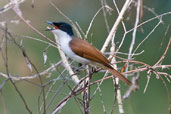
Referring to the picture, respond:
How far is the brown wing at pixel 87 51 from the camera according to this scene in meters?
2.67

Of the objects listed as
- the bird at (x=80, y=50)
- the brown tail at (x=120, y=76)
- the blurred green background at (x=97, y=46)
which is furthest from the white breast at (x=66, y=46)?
the blurred green background at (x=97, y=46)

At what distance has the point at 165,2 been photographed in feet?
24.0

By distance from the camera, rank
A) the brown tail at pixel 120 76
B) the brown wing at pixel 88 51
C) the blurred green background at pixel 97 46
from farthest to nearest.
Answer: the blurred green background at pixel 97 46 < the brown wing at pixel 88 51 < the brown tail at pixel 120 76

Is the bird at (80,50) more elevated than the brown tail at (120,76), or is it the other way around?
the bird at (80,50)

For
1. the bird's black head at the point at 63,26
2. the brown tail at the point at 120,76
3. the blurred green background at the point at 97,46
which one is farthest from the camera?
the blurred green background at the point at 97,46

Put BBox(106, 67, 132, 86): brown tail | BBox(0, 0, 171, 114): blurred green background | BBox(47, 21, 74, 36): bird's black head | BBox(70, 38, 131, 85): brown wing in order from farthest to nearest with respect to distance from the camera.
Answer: BBox(0, 0, 171, 114): blurred green background, BBox(47, 21, 74, 36): bird's black head, BBox(70, 38, 131, 85): brown wing, BBox(106, 67, 132, 86): brown tail

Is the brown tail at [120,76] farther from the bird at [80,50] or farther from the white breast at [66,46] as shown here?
the white breast at [66,46]

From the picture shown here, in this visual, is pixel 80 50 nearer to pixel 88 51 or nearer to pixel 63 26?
pixel 88 51

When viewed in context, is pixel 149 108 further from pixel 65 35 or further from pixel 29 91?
pixel 65 35

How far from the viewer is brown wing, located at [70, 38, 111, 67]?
2.67 metres

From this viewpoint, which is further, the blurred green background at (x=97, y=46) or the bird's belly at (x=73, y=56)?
the blurred green background at (x=97, y=46)

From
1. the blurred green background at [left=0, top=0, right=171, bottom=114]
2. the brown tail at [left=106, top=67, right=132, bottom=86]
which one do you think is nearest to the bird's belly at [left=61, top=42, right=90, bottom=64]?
the brown tail at [left=106, top=67, right=132, bottom=86]

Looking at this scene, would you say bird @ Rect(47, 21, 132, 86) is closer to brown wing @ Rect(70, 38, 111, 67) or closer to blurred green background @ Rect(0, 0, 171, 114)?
brown wing @ Rect(70, 38, 111, 67)

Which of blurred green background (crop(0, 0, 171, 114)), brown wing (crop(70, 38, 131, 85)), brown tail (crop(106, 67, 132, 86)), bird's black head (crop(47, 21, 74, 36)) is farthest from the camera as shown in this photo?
blurred green background (crop(0, 0, 171, 114))
